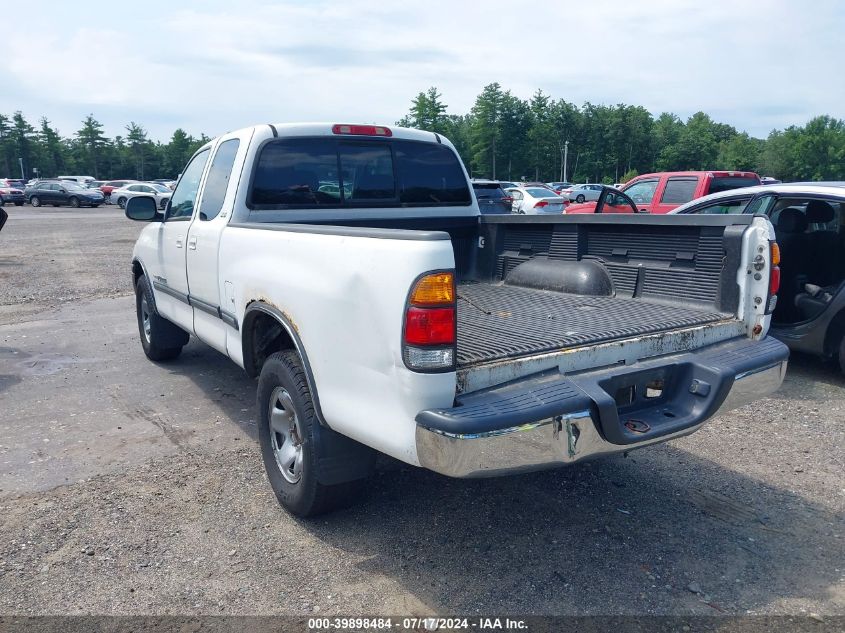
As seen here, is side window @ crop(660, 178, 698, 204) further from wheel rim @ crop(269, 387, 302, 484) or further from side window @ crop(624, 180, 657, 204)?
wheel rim @ crop(269, 387, 302, 484)

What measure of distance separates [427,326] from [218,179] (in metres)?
2.85

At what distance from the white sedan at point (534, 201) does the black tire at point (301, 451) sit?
46.6 ft

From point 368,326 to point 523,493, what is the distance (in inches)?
69.1

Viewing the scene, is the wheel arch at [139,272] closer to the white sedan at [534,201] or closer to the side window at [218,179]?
the side window at [218,179]

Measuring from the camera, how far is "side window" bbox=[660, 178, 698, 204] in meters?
11.6

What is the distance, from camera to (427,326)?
2.61 metres

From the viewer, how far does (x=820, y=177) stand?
69.4m

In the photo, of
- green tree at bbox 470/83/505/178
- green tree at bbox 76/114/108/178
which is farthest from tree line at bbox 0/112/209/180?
green tree at bbox 470/83/505/178

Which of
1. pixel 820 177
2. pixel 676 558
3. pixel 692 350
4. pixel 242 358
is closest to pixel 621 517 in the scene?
pixel 676 558

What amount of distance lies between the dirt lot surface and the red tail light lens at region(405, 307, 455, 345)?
120 cm

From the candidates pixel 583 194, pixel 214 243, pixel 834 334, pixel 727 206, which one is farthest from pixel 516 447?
pixel 583 194

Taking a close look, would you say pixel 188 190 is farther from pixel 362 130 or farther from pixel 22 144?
pixel 22 144

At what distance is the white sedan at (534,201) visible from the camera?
20328 mm

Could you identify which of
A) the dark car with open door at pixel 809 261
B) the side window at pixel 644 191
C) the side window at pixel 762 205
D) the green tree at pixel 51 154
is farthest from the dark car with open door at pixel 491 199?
the green tree at pixel 51 154
